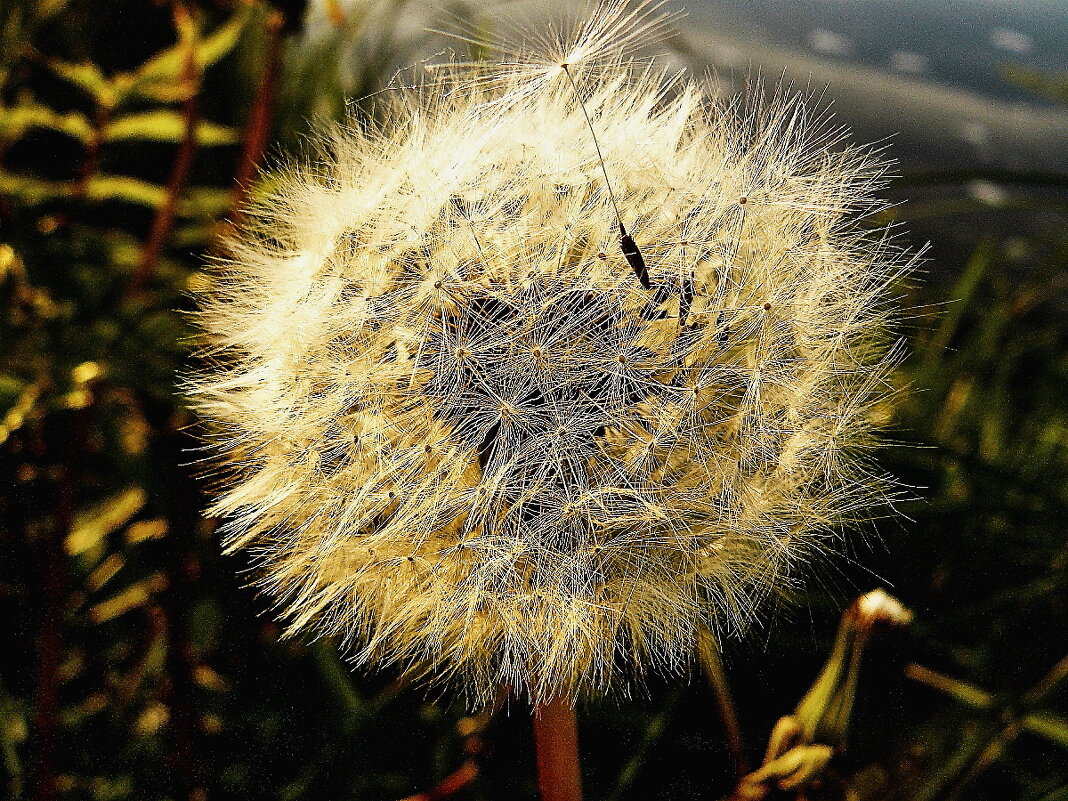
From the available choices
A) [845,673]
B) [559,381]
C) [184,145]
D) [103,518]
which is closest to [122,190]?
[184,145]

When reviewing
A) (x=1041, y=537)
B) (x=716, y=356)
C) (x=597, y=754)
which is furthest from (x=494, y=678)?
(x=1041, y=537)

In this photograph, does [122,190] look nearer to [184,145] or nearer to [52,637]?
[184,145]

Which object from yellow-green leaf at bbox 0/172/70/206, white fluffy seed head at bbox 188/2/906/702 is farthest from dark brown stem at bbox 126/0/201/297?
white fluffy seed head at bbox 188/2/906/702

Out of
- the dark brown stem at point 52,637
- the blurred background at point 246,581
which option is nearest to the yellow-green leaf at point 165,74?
the blurred background at point 246,581

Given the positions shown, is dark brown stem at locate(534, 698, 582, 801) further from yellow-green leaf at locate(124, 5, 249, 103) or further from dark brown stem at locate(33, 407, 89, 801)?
yellow-green leaf at locate(124, 5, 249, 103)

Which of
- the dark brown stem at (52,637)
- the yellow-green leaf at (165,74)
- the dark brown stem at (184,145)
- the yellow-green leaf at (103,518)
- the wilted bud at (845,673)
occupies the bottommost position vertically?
the wilted bud at (845,673)

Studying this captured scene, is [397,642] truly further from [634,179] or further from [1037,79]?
[1037,79]

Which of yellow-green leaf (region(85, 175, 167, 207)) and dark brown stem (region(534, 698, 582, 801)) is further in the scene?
yellow-green leaf (region(85, 175, 167, 207))

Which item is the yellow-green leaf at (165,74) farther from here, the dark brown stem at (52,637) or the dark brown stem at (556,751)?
the dark brown stem at (556,751)
